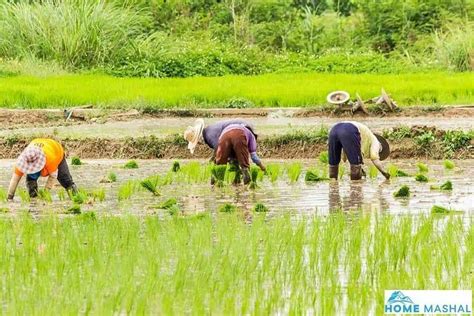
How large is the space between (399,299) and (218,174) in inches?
196

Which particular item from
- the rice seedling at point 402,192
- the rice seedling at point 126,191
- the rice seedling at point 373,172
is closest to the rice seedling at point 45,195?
the rice seedling at point 126,191

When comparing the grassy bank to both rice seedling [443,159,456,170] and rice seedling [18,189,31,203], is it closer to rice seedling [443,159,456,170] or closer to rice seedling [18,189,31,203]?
rice seedling [18,189,31,203]

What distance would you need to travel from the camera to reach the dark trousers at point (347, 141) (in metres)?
10.9

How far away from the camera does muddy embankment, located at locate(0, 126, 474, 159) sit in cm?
1312

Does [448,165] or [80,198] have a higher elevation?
[448,165]

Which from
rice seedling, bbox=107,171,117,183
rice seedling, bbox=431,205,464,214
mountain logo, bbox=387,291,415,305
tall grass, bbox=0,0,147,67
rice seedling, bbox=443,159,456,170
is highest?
tall grass, bbox=0,0,147,67

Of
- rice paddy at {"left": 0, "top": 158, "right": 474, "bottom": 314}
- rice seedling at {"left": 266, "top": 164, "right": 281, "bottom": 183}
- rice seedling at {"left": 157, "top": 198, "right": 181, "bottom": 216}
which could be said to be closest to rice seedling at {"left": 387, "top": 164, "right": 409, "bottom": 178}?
rice paddy at {"left": 0, "top": 158, "right": 474, "bottom": 314}

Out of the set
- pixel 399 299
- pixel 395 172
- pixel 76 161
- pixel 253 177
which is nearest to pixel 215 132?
pixel 253 177

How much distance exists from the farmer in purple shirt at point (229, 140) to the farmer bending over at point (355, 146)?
2.39 feet

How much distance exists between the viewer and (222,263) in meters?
6.96

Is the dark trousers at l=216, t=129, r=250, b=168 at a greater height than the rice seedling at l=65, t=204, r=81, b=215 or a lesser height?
greater

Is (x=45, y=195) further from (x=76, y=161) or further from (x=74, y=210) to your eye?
(x=76, y=161)

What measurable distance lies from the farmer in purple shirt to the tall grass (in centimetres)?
1078

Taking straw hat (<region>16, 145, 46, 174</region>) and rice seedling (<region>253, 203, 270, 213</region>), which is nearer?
rice seedling (<region>253, 203, 270, 213</region>)
